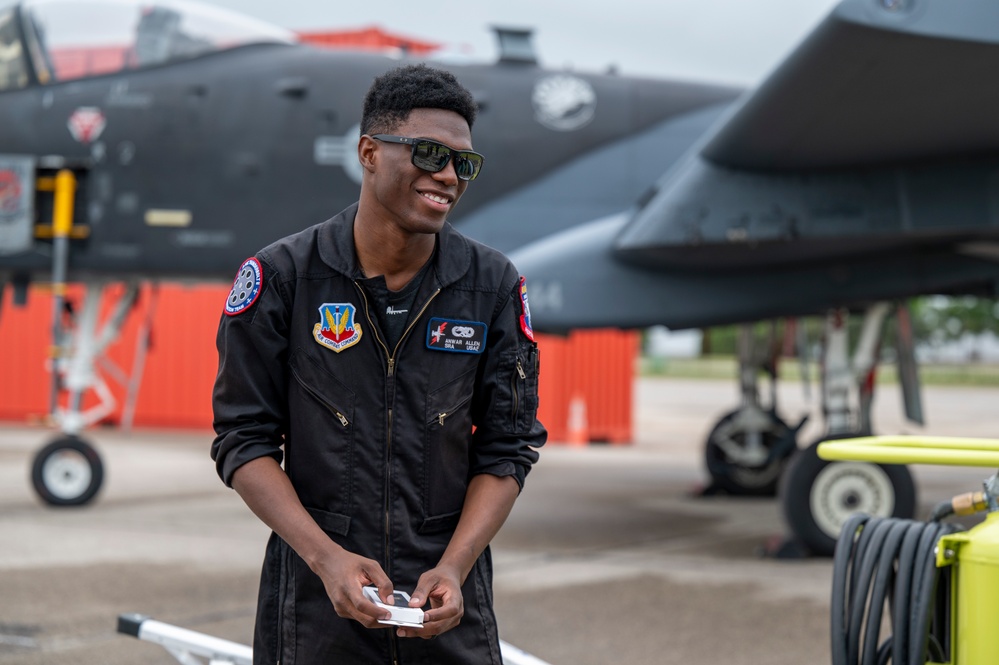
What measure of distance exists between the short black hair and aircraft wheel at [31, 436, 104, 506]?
7.20 m

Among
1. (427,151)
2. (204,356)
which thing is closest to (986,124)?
(427,151)

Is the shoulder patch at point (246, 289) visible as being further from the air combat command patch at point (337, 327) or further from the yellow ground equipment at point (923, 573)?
the yellow ground equipment at point (923, 573)

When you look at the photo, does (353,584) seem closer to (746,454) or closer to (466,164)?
(466,164)

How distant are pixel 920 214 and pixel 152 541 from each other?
5.33 m

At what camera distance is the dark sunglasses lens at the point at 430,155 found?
2141mm

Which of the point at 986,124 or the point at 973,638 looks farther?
the point at 986,124

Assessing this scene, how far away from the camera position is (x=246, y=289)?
2.17 metres

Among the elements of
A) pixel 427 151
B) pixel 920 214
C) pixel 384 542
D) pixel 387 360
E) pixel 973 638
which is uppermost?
pixel 920 214

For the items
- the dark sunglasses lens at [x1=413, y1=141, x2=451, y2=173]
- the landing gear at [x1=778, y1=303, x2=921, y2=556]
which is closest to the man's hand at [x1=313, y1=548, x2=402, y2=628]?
the dark sunglasses lens at [x1=413, y1=141, x2=451, y2=173]

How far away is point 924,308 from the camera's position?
181 ft

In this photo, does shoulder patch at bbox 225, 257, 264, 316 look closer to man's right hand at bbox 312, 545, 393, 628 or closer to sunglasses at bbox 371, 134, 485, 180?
sunglasses at bbox 371, 134, 485, 180

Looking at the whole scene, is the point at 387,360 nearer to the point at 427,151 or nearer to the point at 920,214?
the point at 427,151

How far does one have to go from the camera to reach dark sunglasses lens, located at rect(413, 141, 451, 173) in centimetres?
214

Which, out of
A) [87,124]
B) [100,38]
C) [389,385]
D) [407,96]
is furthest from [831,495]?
[100,38]
